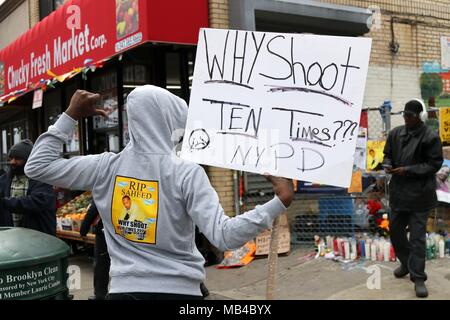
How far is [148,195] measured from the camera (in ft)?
7.29

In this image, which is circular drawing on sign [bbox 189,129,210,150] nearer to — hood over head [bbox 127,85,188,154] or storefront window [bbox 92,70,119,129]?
hood over head [bbox 127,85,188,154]

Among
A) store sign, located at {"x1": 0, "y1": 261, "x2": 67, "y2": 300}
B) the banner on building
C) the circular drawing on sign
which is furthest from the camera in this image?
the banner on building

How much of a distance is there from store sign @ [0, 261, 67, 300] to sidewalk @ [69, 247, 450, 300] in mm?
2590

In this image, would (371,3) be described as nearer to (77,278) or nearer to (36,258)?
(77,278)

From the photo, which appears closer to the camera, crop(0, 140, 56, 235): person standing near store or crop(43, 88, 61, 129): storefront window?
crop(0, 140, 56, 235): person standing near store

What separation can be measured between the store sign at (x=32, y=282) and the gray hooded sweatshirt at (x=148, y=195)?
885 millimetres

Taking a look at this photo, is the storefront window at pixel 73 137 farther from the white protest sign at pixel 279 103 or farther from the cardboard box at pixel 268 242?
the white protest sign at pixel 279 103

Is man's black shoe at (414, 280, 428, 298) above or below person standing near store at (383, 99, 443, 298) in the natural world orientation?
below

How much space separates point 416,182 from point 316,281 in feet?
5.31

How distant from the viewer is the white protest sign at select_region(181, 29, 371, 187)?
2.49 meters

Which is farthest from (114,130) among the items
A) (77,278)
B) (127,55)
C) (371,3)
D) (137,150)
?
(137,150)

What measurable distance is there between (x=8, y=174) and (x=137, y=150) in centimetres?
331

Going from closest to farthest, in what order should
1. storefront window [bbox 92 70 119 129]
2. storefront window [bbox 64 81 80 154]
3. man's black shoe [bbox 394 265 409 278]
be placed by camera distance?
man's black shoe [bbox 394 265 409 278], storefront window [bbox 92 70 119 129], storefront window [bbox 64 81 80 154]

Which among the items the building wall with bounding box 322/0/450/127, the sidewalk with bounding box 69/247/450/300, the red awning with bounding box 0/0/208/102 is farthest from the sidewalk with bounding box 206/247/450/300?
the building wall with bounding box 322/0/450/127
